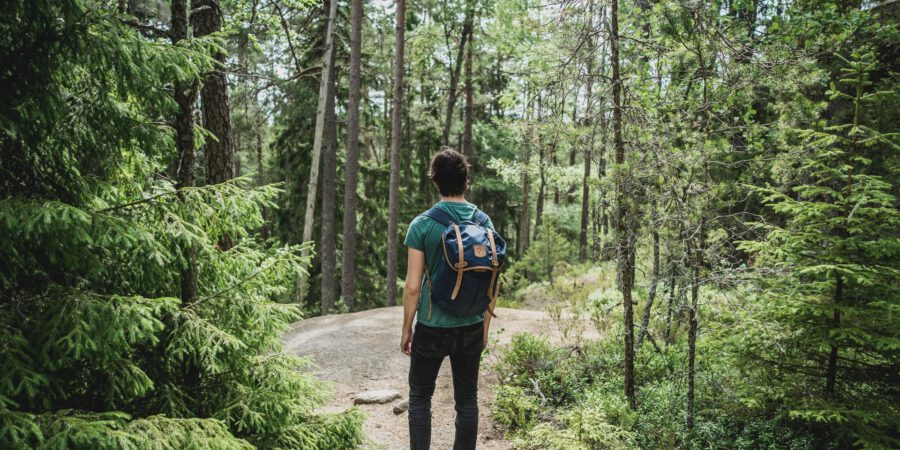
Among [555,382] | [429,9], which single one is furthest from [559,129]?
[429,9]

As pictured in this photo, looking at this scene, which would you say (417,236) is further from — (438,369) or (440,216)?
(438,369)

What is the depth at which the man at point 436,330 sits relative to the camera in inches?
136

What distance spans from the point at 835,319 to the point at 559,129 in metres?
2.93

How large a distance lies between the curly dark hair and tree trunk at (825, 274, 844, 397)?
10.5 ft

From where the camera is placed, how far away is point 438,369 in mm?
3500

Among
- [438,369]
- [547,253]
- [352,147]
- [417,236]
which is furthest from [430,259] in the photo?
[547,253]

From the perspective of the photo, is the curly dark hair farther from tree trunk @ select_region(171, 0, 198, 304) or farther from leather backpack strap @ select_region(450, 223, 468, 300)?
tree trunk @ select_region(171, 0, 198, 304)

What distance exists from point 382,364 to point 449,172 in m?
5.47

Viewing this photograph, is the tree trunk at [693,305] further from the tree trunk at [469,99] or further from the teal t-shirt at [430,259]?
the tree trunk at [469,99]

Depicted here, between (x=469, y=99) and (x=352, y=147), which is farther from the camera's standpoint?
(x=469, y=99)

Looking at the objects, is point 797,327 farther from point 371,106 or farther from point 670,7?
point 371,106

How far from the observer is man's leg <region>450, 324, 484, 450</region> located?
3.63m

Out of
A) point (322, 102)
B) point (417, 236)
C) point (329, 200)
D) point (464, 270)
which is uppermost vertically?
point (322, 102)

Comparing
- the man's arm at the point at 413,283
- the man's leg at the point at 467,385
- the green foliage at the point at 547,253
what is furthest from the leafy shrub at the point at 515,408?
the green foliage at the point at 547,253
